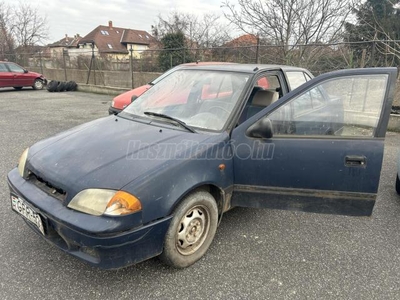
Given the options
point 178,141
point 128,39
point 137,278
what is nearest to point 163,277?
point 137,278

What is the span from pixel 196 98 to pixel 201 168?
0.96 m

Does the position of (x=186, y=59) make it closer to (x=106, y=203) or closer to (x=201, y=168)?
(x=201, y=168)

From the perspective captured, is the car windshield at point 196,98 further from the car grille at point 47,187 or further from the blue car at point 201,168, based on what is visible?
the car grille at point 47,187

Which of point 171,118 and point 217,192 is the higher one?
point 171,118

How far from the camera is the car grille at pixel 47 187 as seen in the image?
2.09m

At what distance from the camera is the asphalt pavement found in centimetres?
211

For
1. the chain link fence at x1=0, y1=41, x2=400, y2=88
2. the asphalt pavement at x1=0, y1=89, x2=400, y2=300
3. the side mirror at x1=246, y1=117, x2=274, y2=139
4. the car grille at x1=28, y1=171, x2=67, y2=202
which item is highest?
the chain link fence at x1=0, y1=41, x2=400, y2=88

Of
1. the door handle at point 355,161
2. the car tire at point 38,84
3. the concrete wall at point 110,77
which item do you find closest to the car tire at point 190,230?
the door handle at point 355,161

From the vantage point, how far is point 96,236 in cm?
184

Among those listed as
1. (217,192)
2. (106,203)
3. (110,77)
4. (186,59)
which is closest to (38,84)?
(110,77)

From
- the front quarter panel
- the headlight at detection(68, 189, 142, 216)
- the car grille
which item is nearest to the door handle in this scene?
the front quarter panel

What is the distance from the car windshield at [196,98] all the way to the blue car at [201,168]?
0.02 m

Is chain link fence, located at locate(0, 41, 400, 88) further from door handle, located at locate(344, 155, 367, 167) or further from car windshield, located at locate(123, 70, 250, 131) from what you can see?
door handle, located at locate(344, 155, 367, 167)

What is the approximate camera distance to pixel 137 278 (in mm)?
2240
